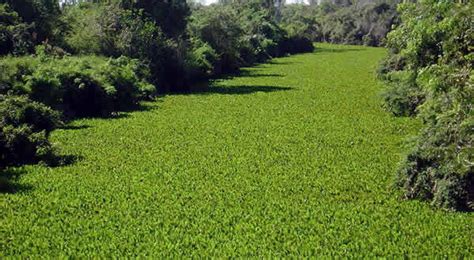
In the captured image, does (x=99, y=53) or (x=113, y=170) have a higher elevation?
(x=99, y=53)

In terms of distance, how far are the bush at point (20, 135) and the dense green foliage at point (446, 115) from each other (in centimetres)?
1004

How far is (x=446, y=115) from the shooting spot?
10969mm

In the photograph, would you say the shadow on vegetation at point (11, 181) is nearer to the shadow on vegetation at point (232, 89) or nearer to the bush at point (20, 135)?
the bush at point (20, 135)

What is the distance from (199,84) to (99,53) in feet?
23.2

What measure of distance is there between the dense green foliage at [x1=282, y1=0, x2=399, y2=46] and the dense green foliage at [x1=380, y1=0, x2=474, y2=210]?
6302 cm

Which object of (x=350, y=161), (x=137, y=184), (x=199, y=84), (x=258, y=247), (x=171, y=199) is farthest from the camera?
(x=199, y=84)

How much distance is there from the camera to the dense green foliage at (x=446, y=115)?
10289mm

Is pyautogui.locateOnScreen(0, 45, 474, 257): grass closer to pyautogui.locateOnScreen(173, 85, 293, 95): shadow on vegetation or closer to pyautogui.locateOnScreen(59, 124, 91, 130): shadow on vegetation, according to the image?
pyautogui.locateOnScreen(59, 124, 91, 130): shadow on vegetation

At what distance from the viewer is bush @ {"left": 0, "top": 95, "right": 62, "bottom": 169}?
16656 millimetres

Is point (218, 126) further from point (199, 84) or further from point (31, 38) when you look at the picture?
point (199, 84)

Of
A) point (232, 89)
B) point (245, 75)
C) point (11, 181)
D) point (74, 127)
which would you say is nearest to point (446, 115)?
point (11, 181)

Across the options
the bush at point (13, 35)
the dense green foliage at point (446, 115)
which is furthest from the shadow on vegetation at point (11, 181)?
the bush at point (13, 35)

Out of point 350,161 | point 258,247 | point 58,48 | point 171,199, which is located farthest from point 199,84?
point 258,247

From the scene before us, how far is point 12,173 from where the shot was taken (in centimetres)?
1602
